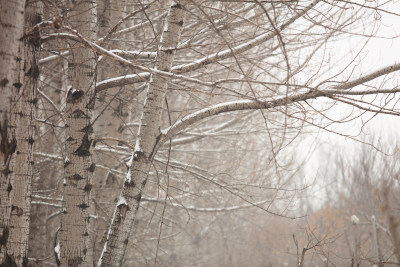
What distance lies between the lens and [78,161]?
3.57 meters

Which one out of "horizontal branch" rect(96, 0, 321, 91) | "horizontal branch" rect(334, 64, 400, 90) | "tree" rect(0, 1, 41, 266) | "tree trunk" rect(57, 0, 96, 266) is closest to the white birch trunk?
"tree" rect(0, 1, 41, 266)

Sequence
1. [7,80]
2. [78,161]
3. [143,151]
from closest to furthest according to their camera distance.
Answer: [7,80], [78,161], [143,151]

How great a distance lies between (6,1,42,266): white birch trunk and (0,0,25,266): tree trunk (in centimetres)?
A: 18

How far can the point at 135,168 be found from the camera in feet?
12.6

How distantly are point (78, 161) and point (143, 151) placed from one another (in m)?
0.60

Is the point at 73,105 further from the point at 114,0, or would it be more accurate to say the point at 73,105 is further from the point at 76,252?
the point at 114,0

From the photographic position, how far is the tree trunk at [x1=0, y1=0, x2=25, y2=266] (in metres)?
2.42

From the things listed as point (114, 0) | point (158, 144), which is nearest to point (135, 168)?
point (158, 144)

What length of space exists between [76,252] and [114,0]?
361 centimetres

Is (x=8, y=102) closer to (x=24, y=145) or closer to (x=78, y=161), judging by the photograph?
(x=24, y=145)

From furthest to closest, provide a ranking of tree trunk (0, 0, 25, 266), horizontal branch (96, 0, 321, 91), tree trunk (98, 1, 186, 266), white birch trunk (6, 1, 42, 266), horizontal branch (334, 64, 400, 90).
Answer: tree trunk (98, 1, 186, 266) → horizontal branch (96, 0, 321, 91) → horizontal branch (334, 64, 400, 90) → white birch trunk (6, 1, 42, 266) → tree trunk (0, 0, 25, 266)

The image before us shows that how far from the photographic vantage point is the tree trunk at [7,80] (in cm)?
242

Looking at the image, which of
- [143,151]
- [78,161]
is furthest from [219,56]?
[78,161]

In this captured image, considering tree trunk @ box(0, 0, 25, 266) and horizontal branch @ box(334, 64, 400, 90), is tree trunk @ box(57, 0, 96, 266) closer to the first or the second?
tree trunk @ box(0, 0, 25, 266)
